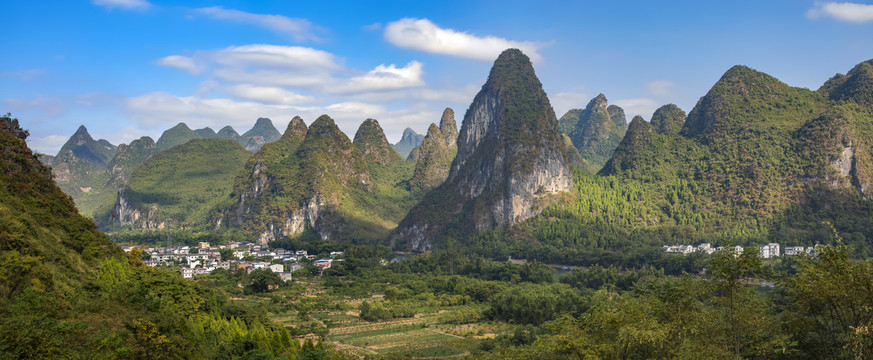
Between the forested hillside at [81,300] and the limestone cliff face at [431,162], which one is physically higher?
the limestone cliff face at [431,162]

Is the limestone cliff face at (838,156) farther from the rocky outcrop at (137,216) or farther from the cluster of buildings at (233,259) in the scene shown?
the rocky outcrop at (137,216)

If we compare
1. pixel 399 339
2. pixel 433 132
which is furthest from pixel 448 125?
pixel 399 339

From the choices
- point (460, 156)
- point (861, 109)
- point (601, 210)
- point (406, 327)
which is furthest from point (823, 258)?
point (460, 156)

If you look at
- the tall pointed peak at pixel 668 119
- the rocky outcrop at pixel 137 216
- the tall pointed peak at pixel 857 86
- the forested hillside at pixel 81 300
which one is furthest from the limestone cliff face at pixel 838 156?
the rocky outcrop at pixel 137 216

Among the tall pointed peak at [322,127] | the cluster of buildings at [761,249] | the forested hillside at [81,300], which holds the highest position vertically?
the tall pointed peak at [322,127]

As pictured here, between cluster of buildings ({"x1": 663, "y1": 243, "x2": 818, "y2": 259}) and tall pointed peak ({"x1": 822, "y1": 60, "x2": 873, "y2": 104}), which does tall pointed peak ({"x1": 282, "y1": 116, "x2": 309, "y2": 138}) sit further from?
tall pointed peak ({"x1": 822, "y1": 60, "x2": 873, "y2": 104})

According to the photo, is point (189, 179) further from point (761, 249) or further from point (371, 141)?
point (761, 249)

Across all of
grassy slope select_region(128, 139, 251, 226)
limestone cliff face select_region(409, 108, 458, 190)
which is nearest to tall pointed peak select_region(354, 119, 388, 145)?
limestone cliff face select_region(409, 108, 458, 190)
